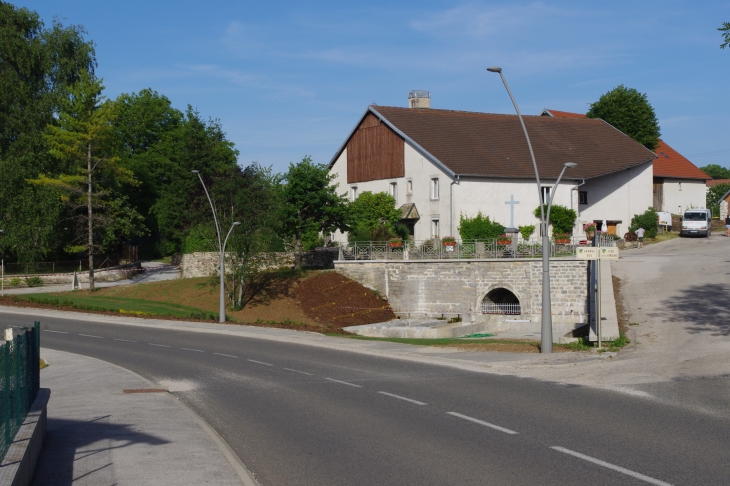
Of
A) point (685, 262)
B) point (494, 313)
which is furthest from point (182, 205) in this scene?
point (685, 262)

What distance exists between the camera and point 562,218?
172ft

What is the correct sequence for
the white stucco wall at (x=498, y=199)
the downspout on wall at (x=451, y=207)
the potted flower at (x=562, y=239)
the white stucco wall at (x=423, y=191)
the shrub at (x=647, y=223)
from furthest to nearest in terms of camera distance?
1. the shrub at (x=647, y=223)
2. the white stucco wall at (x=423, y=191)
3. the white stucco wall at (x=498, y=199)
4. the downspout on wall at (x=451, y=207)
5. the potted flower at (x=562, y=239)

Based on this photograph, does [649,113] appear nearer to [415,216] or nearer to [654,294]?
[415,216]

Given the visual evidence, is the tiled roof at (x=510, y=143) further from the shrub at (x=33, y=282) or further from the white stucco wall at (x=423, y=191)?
the shrub at (x=33, y=282)

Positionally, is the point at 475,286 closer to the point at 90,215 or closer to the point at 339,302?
the point at 339,302

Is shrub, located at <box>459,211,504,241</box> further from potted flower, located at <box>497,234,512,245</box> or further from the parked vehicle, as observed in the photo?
the parked vehicle

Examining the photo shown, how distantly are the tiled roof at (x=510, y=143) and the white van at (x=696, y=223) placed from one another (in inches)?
209

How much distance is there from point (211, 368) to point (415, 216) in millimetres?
36018

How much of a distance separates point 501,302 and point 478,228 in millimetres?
7161

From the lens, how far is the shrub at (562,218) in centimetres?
5247

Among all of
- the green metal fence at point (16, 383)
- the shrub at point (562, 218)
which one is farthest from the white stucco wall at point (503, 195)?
the green metal fence at point (16, 383)

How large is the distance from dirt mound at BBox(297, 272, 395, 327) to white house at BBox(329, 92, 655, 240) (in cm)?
816

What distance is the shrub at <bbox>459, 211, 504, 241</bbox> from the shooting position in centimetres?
4972

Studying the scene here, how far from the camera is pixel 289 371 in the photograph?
18.4 metres
